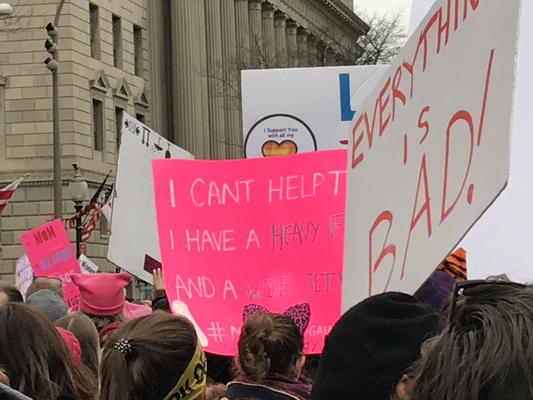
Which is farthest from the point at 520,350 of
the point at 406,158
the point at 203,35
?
the point at 203,35

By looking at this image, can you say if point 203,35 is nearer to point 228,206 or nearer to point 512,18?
point 228,206

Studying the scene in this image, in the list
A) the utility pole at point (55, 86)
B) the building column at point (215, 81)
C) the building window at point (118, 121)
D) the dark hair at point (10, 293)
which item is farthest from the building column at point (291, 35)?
the dark hair at point (10, 293)

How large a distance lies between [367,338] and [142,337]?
1048 millimetres

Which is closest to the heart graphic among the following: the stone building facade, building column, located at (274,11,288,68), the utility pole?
the utility pole

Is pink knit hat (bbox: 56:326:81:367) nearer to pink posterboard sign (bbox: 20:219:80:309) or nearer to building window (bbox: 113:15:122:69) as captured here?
pink posterboard sign (bbox: 20:219:80:309)

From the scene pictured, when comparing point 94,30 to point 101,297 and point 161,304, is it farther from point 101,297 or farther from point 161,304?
point 101,297

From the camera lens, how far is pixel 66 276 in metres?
13.2

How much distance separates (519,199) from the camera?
324 cm

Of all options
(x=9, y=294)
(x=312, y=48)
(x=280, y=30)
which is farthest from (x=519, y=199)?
(x=312, y=48)

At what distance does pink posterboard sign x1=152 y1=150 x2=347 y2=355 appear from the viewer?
542 cm

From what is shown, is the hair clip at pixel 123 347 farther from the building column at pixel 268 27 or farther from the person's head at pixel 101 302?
the building column at pixel 268 27

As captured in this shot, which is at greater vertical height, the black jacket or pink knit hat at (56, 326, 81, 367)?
pink knit hat at (56, 326, 81, 367)

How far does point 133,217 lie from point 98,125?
31.0 m

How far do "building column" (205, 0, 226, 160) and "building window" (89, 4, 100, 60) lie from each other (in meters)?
11.0
